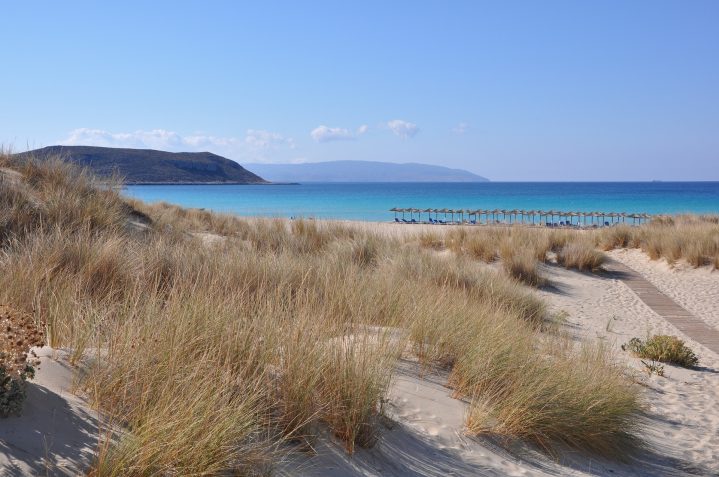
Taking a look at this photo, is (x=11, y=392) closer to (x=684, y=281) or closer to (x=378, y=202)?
(x=684, y=281)

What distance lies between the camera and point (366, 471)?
359 cm

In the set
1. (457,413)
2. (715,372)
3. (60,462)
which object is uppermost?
(60,462)

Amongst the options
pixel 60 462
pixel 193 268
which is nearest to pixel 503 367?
pixel 60 462

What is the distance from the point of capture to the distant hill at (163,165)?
70.4 metres

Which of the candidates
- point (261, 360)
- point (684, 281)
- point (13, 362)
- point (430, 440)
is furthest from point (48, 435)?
point (684, 281)

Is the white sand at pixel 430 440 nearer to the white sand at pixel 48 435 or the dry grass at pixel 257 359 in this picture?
the white sand at pixel 48 435

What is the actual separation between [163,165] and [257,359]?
87.7m

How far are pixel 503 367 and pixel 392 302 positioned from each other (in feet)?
7.41

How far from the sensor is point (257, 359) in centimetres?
409

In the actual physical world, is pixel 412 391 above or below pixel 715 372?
above

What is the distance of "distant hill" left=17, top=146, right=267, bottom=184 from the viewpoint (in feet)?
231

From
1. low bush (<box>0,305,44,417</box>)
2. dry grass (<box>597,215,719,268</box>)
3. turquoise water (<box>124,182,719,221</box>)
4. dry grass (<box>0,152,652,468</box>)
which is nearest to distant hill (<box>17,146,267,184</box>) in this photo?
turquoise water (<box>124,182,719,221</box>)

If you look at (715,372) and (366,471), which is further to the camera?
(715,372)

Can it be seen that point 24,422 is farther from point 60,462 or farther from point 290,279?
point 290,279
